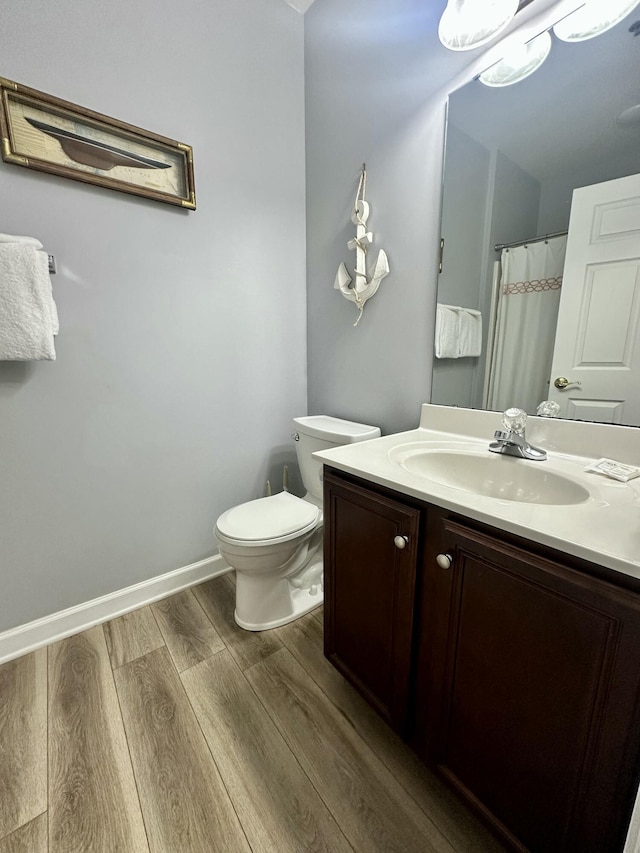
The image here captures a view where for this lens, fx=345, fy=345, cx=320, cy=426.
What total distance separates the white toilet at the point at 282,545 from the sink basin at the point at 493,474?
41 cm

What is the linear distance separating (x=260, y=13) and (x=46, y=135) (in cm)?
117

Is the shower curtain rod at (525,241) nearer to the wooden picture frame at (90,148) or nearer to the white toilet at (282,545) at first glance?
the white toilet at (282,545)

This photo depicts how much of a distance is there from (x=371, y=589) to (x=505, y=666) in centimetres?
36

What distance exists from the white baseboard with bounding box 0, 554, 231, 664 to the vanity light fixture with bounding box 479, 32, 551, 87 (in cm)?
224

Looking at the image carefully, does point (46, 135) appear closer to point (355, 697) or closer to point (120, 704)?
point (120, 704)

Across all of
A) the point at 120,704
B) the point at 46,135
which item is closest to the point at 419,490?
the point at 120,704

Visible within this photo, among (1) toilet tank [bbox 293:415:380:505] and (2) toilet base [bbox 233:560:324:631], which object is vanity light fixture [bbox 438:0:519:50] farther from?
(2) toilet base [bbox 233:560:324:631]

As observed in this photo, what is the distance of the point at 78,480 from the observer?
141 cm

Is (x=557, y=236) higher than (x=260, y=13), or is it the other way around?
(x=260, y=13)

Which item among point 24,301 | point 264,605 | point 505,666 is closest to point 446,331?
point 505,666

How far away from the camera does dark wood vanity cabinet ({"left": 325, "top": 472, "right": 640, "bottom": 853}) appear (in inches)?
21.4

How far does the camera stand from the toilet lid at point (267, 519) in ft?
4.37

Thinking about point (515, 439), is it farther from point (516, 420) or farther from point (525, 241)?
point (525, 241)

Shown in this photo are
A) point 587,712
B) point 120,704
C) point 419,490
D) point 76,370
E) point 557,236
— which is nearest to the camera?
point 587,712
